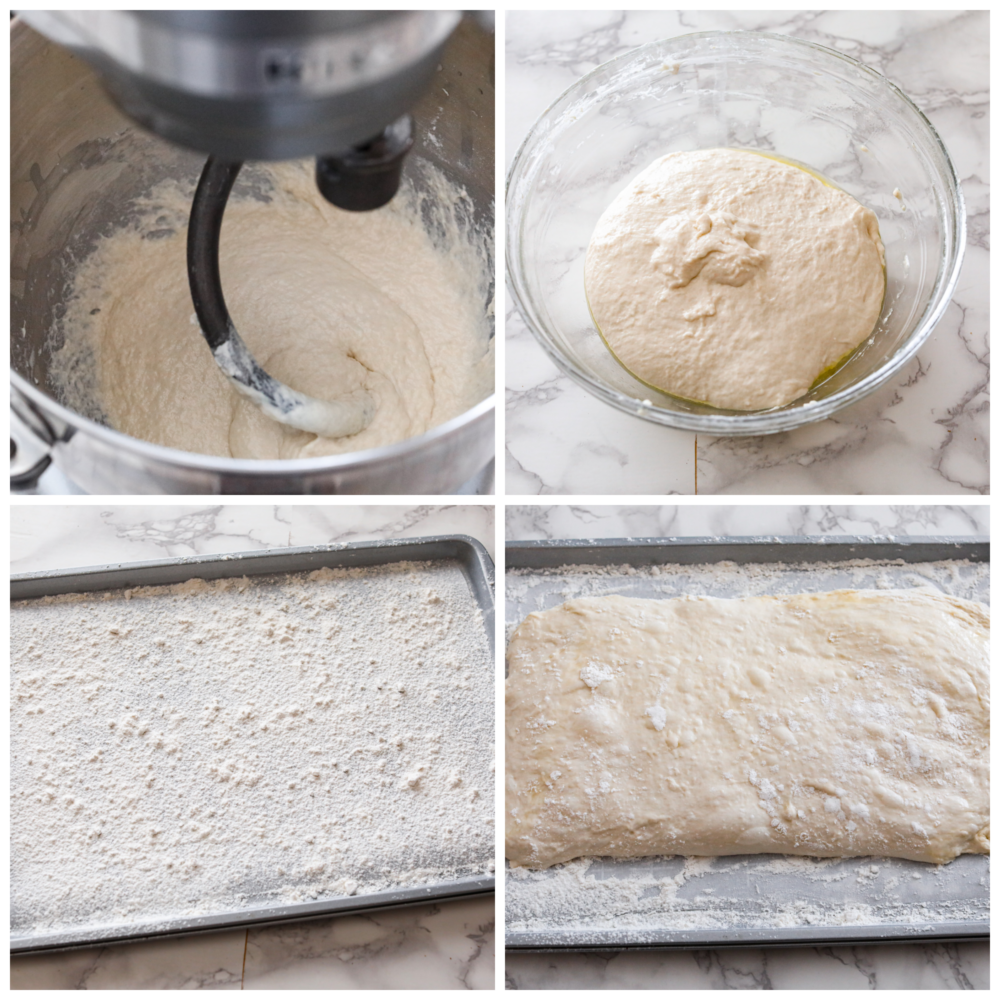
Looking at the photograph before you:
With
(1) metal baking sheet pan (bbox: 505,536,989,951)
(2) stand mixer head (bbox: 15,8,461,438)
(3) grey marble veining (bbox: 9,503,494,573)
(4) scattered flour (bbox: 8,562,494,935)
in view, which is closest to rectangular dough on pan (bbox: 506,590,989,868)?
(1) metal baking sheet pan (bbox: 505,536,989,951)

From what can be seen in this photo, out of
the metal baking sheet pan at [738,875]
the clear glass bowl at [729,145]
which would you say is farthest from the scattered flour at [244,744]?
the clear glass bowl at [729,145]

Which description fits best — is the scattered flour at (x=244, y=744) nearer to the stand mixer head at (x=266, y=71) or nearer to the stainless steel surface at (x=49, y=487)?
the stainless steel surface at (x=49, y=487)

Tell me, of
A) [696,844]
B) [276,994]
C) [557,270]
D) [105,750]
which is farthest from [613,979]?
[557,270]

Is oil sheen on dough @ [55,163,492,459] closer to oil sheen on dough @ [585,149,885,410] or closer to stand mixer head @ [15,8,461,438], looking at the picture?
oil sheen on dough @ [585,149,885,410]

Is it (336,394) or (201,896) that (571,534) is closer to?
(336,394)

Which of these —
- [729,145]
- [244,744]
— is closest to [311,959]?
[244,744]

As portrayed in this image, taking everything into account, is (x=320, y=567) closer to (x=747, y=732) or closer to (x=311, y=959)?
(x=311, y=959)
